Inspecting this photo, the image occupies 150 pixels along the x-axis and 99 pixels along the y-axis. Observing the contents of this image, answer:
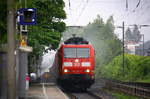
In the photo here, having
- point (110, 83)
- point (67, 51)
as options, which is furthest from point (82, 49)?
point (110, 83)

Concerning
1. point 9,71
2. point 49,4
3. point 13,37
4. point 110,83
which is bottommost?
point 110,83

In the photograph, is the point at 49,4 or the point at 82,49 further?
the point at 49,4

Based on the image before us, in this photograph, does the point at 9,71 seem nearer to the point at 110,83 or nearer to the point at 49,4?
the point at 49,4

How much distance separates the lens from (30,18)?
1600 centimetres

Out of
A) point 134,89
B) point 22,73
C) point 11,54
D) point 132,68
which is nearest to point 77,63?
point 134,89

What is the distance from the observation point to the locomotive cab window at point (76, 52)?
36.6 meters

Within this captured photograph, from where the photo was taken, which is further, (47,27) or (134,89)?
(47,27)

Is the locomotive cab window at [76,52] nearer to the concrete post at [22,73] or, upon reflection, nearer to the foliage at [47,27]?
the foliage at [47,27]

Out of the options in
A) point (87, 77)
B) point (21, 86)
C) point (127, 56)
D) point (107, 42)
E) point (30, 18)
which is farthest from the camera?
point (107, 42)

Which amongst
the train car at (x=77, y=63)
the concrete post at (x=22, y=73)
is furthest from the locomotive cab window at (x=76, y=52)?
the concrete post at (x=22, y=73)

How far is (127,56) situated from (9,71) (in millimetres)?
57820

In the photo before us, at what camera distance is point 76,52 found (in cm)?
3697

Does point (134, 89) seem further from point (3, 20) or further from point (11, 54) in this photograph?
point (11, 54)

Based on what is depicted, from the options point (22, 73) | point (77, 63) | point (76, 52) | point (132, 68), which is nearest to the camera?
point (22, 73)
